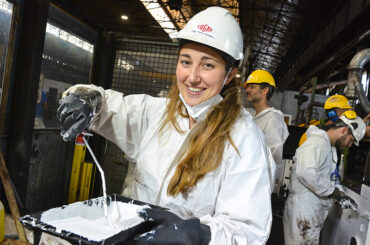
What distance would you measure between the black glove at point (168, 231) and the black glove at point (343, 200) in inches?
110

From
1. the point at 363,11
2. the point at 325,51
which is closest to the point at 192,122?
the point at 363,11

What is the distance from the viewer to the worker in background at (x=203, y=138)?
1.21 meters

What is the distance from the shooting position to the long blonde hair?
1.31 m

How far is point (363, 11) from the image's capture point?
550cm

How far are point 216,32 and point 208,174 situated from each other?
0.67 metres

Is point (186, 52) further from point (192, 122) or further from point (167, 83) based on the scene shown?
point (167, 83)

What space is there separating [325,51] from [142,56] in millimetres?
6926

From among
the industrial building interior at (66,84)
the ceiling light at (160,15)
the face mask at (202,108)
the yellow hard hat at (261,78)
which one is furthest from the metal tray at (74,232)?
the ceiling light at (160,15)

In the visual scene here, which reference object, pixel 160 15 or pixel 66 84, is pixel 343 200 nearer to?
pixel 66 84

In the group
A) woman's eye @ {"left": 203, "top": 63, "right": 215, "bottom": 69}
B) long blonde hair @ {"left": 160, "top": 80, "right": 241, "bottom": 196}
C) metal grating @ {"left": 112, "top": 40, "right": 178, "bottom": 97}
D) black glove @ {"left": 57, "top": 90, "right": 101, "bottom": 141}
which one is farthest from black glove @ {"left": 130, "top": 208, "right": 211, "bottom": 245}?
metal grating @ {"left": 112, "top": 40, "right": 178, "bottom": 97}

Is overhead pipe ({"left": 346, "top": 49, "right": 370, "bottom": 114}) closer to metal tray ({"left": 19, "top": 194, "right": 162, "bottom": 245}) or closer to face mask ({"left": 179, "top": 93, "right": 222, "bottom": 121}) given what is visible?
face mask ({"left": 179, "top": 93, "right": 222, "bottom": 121})

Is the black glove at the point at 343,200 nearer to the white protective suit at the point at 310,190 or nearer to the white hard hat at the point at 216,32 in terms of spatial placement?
the white protective suit at the point at 310,190

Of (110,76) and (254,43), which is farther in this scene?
(254,43)

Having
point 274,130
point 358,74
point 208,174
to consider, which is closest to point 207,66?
A: point 208,174
